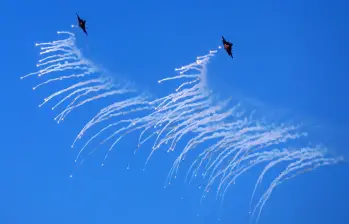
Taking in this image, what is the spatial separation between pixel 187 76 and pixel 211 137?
15.6ft

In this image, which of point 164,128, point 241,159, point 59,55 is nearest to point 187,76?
A: point 164,128

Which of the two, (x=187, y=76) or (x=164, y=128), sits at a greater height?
(x=187, y=76)

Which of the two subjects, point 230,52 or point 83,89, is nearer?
point 230,52

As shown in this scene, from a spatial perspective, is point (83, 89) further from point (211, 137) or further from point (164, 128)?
point (211, 137)

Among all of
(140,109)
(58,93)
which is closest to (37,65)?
(58,93)

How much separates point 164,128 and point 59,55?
9.65 m

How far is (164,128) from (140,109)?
2.54 m

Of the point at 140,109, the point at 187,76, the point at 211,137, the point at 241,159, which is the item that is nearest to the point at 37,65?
the point at 140,109

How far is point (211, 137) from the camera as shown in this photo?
39.9 metres

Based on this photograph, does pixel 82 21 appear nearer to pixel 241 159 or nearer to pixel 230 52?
pixel 230 52

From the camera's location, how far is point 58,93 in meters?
40.1

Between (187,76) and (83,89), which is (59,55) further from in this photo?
(187,76)

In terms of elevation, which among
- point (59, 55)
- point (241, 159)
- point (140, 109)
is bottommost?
point (241, 159)

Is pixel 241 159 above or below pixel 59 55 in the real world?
below
